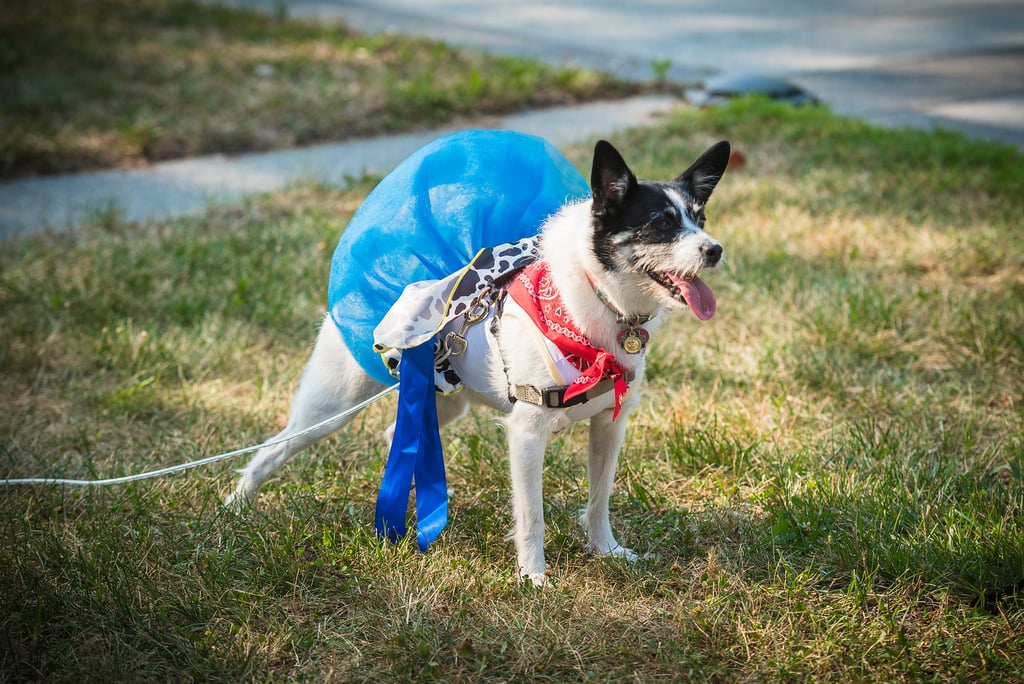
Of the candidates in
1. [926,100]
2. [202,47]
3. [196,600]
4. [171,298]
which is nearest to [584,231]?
[196,600]

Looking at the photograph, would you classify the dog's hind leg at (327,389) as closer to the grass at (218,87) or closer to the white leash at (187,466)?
the white leash at (187,466)

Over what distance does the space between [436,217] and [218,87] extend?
5.73m

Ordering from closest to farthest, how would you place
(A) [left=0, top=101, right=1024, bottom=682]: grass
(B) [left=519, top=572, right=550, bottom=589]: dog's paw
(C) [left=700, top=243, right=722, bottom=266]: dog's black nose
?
(C) [left=700, top=243, right=722, bottom=266]: dog's black nose
(A) [left=0, top=101, right=1024, bottom=682]: grass
(B) [left=519, top=572, right=550, bottom=589]: dog's paw

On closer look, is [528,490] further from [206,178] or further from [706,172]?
[206,178]

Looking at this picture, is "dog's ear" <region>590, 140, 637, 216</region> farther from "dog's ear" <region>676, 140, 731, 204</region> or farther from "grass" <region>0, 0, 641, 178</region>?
"grass" <region>0, 0, 641, 178</region>

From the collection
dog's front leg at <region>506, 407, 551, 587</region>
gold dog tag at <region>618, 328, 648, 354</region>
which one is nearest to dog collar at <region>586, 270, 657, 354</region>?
gold dog tag at <region>618, 328, 648, 354</region>

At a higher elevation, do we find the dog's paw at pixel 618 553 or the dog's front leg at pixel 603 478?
the dog's front leg at pixel 603 478

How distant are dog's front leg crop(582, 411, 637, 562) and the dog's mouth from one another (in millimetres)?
490

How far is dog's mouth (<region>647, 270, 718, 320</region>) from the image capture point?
239 centimetres

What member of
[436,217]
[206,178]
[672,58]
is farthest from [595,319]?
[672,58]

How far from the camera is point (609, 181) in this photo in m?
2.40

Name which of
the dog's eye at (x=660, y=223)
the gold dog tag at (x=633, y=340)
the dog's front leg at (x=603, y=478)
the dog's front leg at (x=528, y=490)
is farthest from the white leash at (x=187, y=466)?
the dog's eye at (x=660, y=223)

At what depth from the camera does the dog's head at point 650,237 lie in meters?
2.36

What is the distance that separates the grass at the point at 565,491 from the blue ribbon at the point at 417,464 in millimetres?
121
